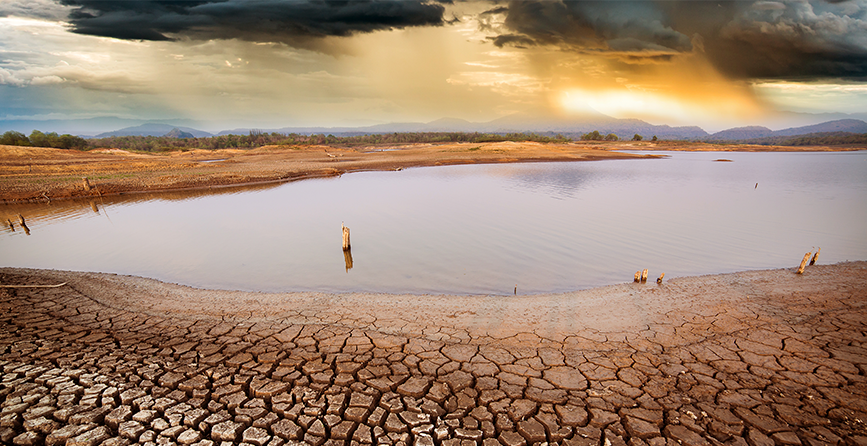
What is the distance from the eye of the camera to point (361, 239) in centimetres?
1428

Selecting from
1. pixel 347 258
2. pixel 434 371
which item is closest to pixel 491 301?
pixel 434 371

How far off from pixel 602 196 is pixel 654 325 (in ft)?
61.6

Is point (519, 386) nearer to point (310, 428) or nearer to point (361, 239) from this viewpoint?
point (310, 428)

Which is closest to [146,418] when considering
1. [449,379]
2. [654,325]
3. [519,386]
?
[449,379]

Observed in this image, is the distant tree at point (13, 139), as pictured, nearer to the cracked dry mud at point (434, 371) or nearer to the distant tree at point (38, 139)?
the distant tree at point (38, 139)

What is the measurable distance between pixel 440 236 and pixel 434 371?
31.4 feet

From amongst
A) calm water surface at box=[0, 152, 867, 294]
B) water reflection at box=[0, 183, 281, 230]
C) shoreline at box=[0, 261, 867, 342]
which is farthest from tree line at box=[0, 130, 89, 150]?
shoreline at box=[0, 261, 867, 342]

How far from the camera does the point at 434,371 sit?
503 centimetres

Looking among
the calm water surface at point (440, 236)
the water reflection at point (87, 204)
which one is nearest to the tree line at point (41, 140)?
the water reflection at point (87, 204)

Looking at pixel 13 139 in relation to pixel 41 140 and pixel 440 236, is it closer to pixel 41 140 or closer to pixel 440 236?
pixel 41 140

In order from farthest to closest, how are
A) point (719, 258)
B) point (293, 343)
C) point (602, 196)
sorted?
point (602, 196) → point (719, 258) → point (293, 343)

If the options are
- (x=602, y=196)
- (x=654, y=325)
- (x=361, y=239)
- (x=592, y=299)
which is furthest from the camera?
(x=602, y=196)

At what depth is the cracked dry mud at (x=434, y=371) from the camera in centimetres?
387

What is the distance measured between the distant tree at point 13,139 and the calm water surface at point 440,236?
55.0 meters
